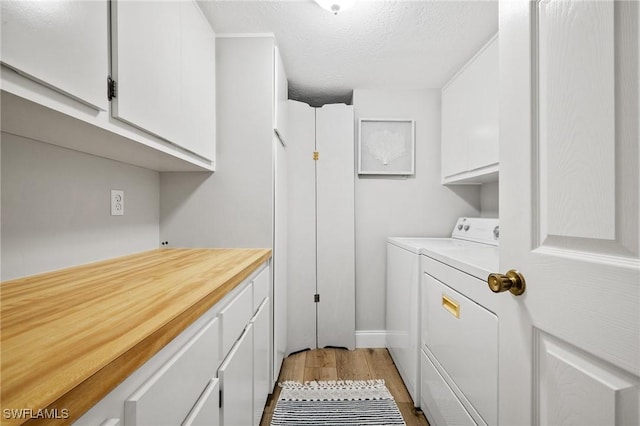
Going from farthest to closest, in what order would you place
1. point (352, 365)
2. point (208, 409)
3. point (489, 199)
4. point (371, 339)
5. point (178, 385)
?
point (371, 339), point (489, 199), point (352, 365), point (208, 409), point (178, 385)

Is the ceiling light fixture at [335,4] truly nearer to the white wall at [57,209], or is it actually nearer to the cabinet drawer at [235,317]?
the white wall at [57,209]

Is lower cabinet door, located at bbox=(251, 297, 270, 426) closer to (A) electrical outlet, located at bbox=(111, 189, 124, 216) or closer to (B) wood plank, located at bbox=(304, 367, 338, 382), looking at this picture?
(B) wood plank, located at bbox=(304, 367, 338, 382)

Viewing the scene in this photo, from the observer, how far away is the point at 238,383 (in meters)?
1.06

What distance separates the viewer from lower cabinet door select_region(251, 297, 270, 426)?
1333 millimetres

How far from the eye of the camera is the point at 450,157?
7.47ft

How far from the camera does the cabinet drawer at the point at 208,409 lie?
705 millimetres

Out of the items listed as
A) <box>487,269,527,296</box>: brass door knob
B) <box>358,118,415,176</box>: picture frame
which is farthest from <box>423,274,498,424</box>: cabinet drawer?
<box>358,118,415,176</box>: picture frame

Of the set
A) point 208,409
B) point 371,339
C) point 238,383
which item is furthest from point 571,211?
point 371,339

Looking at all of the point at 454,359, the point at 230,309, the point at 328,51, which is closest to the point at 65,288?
the point at 230,309

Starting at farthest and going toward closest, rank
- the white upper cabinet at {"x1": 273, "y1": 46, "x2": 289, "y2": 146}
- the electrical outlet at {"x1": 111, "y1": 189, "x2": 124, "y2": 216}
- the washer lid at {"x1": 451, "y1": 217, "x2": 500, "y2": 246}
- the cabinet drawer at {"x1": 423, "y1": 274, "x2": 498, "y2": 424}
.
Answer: the washer lid at {"x1": 451, "y1": 217, "x2": 500, "y2": 246}, the white upper cabinet at {"x1": 273, "y1": 46, "x2": 289, "y2": 146}, the electrical outlet at {"x1": 111, "y1": 189, "x2": 124, "y2": 216}, the cabinet drawer at {"x1": 423, "y1": 274, "x2": 498, "y2": 424}

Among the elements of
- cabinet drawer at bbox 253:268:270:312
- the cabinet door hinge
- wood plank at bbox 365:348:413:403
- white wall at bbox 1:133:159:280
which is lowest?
wood plank at bbox 365:348:413:403

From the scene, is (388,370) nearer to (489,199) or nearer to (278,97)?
(489,199)

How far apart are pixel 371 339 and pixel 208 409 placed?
1.93 m

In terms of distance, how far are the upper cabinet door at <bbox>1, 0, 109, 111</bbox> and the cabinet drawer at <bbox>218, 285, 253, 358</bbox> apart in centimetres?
75
